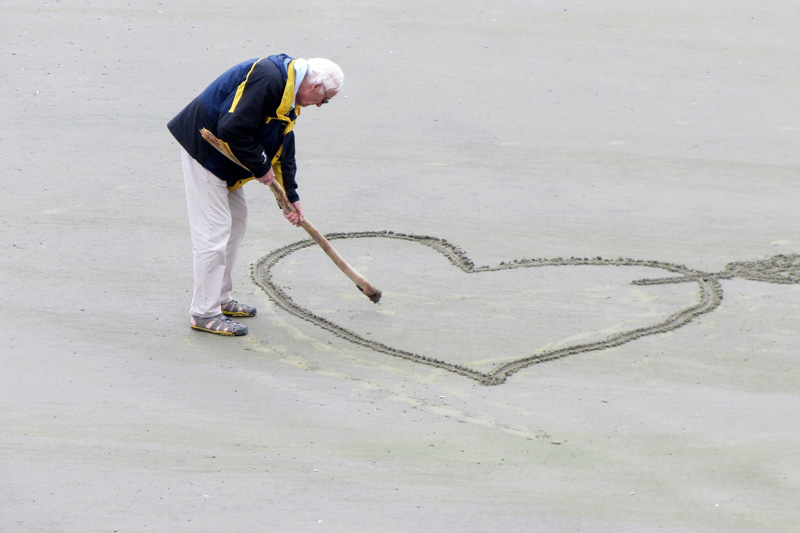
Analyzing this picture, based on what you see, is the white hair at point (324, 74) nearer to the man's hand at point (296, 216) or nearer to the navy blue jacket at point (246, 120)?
the navy blue jacket at point (246, 120)

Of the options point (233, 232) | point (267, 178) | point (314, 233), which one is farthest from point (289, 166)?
point (233, 232)

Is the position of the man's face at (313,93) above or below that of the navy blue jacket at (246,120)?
above

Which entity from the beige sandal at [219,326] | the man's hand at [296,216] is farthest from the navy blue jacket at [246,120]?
the beige sandal at [219,326]

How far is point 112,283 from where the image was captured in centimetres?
651

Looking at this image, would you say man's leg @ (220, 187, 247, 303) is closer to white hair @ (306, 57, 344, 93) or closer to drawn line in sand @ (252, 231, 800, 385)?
drawn line in sand @ (252, 231, 800, 385)

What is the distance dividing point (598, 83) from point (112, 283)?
16.9 feet

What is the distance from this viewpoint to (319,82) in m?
5.51

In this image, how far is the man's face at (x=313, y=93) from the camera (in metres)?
5.54

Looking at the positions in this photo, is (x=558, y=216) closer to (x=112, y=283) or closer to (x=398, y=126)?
(x=398, y=126)

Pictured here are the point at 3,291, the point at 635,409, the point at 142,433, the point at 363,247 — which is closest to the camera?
the point at 142,433

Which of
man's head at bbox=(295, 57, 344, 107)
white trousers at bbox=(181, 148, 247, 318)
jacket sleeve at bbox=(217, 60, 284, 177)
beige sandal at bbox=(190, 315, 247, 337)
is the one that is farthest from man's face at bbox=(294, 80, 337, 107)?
beige sandal at bbox=(190, 315, 247, 337)

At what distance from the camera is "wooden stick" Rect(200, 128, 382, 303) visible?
5.67 meters

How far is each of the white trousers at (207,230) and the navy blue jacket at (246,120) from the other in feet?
0.25

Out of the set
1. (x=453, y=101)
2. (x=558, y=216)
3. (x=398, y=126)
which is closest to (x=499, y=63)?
(x=453, y=101)
